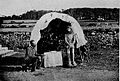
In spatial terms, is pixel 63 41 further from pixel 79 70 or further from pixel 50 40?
pixel 79 70

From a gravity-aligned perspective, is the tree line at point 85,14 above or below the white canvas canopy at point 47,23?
above

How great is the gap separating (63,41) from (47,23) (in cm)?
65

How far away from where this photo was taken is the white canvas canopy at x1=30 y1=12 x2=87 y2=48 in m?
7.39

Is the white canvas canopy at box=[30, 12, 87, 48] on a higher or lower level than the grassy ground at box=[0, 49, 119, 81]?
higher

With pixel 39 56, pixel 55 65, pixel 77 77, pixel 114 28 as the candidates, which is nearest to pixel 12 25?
pixel 39 56

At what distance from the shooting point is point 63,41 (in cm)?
786

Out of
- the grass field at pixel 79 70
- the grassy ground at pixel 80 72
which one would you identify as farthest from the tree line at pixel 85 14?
the grassy ground at pixel 80 72

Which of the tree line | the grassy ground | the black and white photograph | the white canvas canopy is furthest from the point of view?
the white canvas canopy

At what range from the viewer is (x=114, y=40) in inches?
291

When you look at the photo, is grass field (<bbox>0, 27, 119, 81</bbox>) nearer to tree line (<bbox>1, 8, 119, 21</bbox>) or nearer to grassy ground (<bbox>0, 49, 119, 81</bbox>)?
grassy ground (<bbox>0, 49, 119, 81</bbox>)

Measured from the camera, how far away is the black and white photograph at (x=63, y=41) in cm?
665

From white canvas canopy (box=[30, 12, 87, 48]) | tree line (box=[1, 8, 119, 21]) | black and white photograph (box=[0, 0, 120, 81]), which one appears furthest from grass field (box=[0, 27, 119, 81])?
tree line (box=[1, 8, 119, 21])

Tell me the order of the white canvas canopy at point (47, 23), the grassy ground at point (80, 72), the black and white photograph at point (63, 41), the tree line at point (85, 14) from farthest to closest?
the white canvas canopy at point (47, 23)
the tree line at point (85, 14)
the black and white photograph at point (63, 41)
the grassy ground at point (80, 72)

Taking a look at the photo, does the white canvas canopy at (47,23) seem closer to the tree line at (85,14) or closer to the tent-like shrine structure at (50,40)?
the tent-like shrine structure at (50,40)
